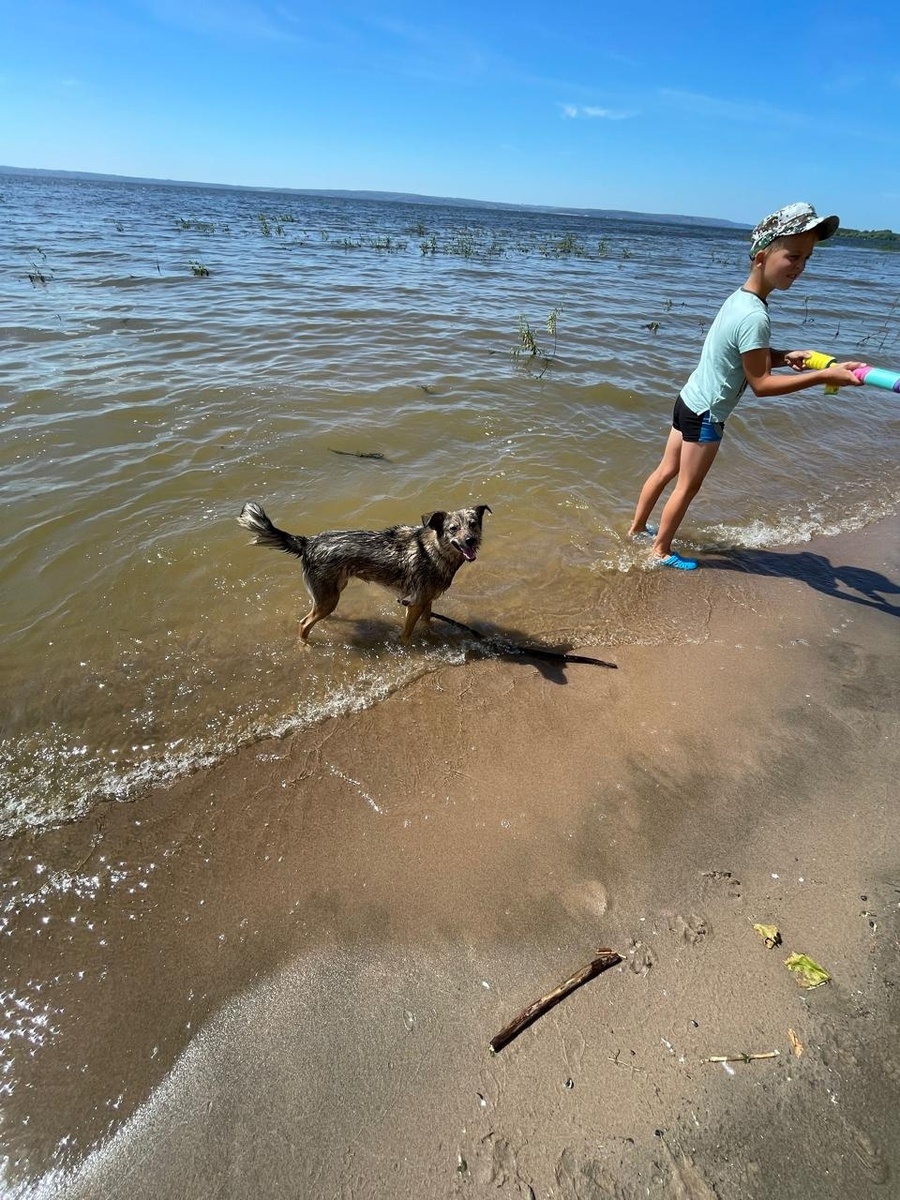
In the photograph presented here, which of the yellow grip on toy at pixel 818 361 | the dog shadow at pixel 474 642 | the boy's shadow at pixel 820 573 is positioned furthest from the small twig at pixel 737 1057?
the yellow grip on toy at pixel 818 361

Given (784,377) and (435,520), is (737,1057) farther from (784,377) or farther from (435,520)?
(784,377)

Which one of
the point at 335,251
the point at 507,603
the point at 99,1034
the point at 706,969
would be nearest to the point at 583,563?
the point at 507,603

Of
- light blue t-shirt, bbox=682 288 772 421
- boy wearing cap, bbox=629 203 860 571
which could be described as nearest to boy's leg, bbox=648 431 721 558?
boy wearing cap, bbox=629 203 860 571

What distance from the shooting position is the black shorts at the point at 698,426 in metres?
5.62

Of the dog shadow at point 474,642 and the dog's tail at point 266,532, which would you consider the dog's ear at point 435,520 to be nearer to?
the dog shadow at point 474,642

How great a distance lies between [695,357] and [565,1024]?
15.1m

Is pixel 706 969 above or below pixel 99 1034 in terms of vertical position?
above

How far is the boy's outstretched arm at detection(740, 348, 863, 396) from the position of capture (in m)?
4.64

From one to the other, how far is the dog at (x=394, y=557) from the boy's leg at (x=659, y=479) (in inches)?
99.8

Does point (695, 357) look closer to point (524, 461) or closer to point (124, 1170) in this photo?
point (524, 461)

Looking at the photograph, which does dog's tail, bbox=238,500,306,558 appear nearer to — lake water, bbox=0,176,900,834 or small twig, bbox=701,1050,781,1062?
lake water, bbox=0,176,900,834

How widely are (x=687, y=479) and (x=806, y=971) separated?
4.47 m

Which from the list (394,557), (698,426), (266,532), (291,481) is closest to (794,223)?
(698,426)

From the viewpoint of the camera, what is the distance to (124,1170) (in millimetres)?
2215
